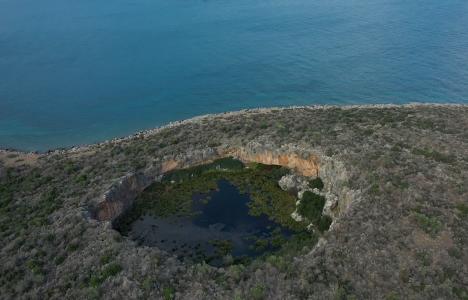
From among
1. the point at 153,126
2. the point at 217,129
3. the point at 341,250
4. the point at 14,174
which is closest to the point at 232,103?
the point at 153,126

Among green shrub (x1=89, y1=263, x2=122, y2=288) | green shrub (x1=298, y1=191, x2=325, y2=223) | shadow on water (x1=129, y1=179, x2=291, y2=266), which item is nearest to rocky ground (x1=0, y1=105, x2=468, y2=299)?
green shrub (x1=89, y1=263, x2=122, y2=288)

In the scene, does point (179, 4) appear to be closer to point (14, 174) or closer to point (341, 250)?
point (14, 174)

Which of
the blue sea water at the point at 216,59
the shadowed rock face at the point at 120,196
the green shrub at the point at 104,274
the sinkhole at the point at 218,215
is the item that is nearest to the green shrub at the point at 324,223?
the sinkhole at the point at 218,215

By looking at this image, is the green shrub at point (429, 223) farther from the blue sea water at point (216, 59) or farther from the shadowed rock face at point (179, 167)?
the blue sea water at point (216, 59)

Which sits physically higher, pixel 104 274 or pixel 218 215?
pixel 104 274

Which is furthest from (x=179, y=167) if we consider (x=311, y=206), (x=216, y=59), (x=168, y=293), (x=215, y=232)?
(x=216, y=59)

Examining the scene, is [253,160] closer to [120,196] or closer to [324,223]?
[324,223]
